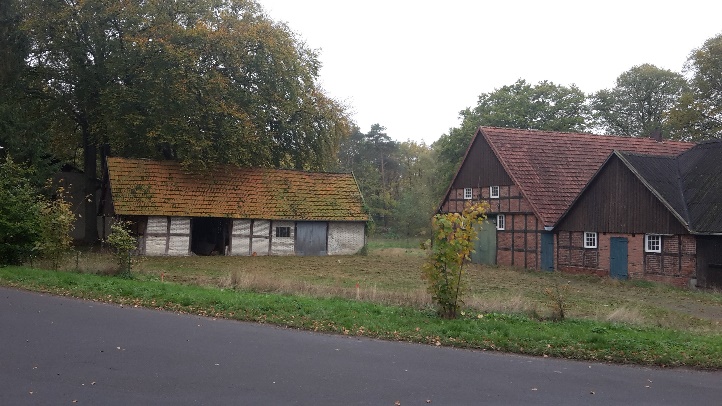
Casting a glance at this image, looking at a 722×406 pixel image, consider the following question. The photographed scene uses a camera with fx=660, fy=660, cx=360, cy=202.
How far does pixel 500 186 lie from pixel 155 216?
18787 mm

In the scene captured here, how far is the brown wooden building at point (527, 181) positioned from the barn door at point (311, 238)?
8.20m

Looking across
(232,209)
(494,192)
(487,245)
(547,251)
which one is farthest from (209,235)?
(547,251)

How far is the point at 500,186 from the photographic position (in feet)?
121

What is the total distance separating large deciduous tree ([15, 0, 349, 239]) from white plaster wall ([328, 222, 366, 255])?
6.02 meters

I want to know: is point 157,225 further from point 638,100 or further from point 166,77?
point 638,100

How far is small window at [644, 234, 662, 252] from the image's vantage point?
27.8 meters

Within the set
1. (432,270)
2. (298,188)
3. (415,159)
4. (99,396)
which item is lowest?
(99,396)

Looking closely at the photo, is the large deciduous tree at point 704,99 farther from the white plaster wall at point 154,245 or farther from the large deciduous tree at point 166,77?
the white plaster wall at point 154,245

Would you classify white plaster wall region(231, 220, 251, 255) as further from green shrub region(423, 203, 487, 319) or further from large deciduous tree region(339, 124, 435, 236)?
large deciduous tree region(339, 124, 435, 236)

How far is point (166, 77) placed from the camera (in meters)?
35.6

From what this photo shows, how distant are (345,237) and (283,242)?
4059mm

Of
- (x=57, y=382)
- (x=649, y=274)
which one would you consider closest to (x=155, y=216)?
(x=649, y=274)

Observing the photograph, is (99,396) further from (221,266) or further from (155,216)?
(155,216)

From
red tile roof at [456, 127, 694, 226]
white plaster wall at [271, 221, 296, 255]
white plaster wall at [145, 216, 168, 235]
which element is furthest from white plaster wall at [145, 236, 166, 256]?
red tile roof at [456, 127, 694, 226]
